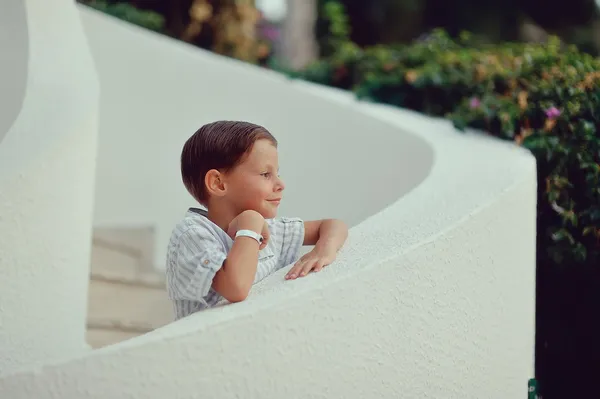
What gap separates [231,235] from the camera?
7.78 feet

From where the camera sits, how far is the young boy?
222 centimetres

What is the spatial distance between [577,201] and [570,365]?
76cm

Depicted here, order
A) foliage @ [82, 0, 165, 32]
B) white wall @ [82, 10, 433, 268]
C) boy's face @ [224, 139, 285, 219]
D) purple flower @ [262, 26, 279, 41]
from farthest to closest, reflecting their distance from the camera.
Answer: purple flower @ [262, 26, 279, 41]
foliage @ [82, 0, 165, 32]
white wall @ [82, 10, 433, 268]
boy's face @ [224, 139, 285, 219]

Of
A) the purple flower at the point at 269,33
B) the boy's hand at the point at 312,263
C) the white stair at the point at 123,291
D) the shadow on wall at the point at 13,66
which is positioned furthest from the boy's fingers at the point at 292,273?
the purple flower at the point at 269,33

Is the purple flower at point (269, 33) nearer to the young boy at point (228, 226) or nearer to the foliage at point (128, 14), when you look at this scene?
the foliage at point (128, 14)

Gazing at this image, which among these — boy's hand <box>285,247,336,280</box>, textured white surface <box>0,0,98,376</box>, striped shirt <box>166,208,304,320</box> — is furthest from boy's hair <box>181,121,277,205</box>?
textured white surface <box>0,0,98,376</box>

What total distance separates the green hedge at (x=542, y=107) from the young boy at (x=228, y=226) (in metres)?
1.47

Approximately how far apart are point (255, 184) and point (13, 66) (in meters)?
1.39

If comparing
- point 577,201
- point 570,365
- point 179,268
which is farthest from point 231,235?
point 570,365

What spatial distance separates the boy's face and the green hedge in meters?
1.64

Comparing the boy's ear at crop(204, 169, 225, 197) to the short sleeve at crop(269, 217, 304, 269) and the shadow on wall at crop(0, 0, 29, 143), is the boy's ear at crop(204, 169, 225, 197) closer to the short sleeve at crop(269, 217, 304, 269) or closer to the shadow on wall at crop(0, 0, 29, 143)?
the short sleeve at crop(269, 217, 304, 269)

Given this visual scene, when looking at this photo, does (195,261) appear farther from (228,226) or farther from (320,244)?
(320,244)

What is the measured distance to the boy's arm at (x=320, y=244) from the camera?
235 centimetres

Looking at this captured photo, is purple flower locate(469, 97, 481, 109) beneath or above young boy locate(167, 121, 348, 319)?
beneath
